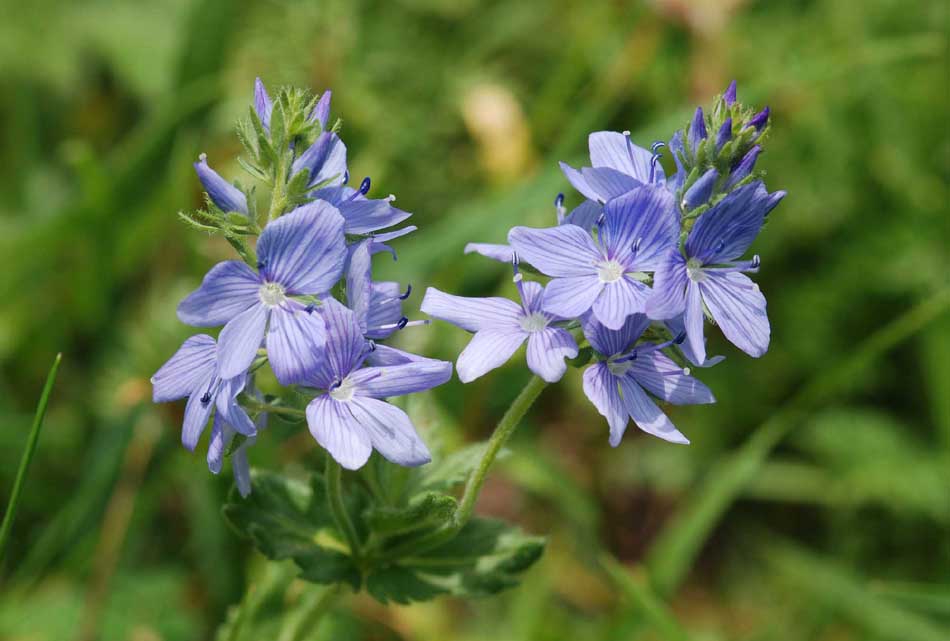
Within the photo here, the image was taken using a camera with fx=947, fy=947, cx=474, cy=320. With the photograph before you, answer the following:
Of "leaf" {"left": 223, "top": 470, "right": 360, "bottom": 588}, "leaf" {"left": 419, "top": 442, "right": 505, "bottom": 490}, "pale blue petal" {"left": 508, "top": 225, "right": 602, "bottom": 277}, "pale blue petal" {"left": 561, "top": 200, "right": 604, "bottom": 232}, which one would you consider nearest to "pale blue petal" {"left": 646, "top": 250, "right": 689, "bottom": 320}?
"pale blue petal" {"left": 508, "top": 225, "right": 602, "bottom": 277}

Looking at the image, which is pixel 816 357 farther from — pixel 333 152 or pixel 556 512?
pixel 333 152

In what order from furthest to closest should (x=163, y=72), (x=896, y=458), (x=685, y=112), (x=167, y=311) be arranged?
(x=163, y=72), (x=896, y=458), (x=167, y=311), (x=685, y=112)

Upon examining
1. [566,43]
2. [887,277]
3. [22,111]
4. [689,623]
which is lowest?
[689,623]

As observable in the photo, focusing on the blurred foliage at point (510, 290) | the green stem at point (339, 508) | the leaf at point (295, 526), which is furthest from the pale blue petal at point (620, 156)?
the blurred foliage at point (510, 290)

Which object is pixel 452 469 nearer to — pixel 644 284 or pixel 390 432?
pixel 390 432

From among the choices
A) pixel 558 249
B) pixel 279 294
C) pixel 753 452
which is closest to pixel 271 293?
pixel 279 294

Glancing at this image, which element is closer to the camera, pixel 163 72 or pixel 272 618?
pixel 272 618

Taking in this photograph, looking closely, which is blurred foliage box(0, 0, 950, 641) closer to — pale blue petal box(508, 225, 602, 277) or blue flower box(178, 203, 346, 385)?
blue flower box(178, 203, 346, 385)

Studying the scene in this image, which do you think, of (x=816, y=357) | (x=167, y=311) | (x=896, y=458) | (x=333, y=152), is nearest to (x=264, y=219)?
(x=167, y=311)
